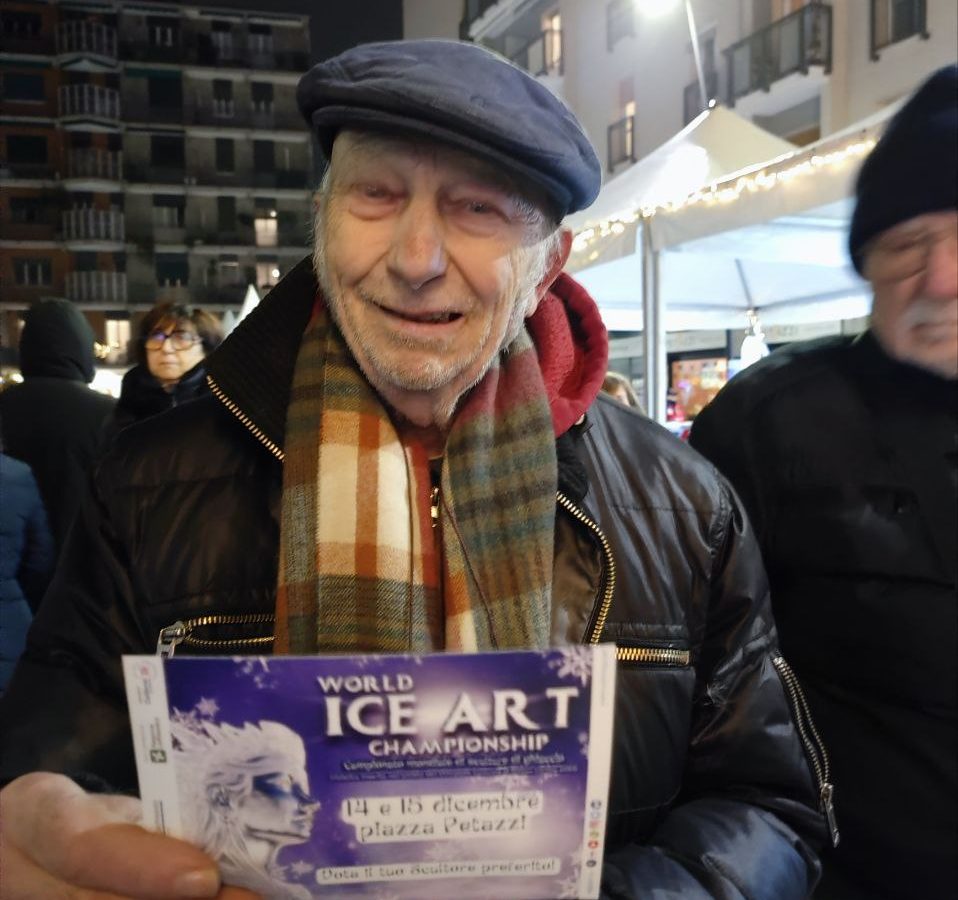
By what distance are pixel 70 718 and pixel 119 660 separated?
0.28ft

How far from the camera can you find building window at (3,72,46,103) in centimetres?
2852

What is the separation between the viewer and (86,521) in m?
1.12

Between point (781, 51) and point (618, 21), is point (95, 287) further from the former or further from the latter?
point (781, 51)

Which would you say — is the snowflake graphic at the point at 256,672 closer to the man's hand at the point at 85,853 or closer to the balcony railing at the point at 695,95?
the man's hand at the point at 85,853

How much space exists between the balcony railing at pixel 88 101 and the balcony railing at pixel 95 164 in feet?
4.37

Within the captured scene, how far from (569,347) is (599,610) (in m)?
0.44

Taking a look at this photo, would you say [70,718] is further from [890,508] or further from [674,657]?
[890,508]

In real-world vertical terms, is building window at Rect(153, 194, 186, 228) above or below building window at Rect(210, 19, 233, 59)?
below

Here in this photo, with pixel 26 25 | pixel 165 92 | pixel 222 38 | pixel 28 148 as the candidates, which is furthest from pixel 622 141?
pixel 26 25

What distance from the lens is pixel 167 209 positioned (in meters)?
32.6

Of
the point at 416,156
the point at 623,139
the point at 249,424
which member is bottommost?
the point at 249,424

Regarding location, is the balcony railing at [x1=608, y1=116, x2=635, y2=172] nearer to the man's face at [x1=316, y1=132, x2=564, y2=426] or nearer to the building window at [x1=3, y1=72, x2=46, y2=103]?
the man's face at [x1=316, y1=132, x2=564, y2=426]

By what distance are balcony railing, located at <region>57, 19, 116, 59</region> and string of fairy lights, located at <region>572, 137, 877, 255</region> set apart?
111 ft

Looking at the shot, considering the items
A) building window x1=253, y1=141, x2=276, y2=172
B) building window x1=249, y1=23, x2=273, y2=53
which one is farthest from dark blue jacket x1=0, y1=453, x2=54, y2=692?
building window x1=249, y1=23, x2=273, y2=53
